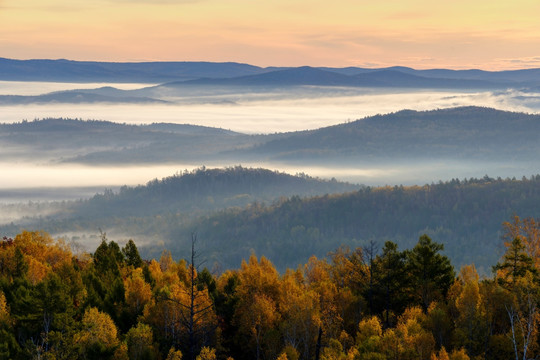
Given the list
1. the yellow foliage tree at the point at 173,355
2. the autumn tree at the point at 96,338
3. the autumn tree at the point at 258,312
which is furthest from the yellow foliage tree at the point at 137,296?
the yellow foliage tree at the point at 173,355

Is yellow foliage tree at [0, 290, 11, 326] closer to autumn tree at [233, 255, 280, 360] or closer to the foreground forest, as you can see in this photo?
the foreground forest

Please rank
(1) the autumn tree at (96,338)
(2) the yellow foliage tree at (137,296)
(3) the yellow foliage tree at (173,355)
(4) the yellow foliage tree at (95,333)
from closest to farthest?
(3) the yellow foliage tree at (173,355) → (1) the autumn tree at (96,338) → (4) the yellow foliage tree at (95,333) → (2) the yellow foliage tree at (137,296)

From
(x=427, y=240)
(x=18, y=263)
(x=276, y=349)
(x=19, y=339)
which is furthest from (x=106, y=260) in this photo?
(x=427, y=240)

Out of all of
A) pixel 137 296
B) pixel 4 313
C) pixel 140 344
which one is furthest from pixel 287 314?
pixel 4 313

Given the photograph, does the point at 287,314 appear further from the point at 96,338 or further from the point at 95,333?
the point at 96,338

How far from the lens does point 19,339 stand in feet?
278

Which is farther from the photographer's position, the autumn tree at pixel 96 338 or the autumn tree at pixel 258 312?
the autumn tree at pixel 258 312

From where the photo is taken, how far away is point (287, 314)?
9112cm

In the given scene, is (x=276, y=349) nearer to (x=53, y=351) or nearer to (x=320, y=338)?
(x=320, y=338)

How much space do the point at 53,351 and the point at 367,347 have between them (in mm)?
28683

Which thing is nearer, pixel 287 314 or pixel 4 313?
pixel 4 313

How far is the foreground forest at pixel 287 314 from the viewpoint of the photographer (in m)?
77.1

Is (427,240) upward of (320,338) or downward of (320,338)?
upward

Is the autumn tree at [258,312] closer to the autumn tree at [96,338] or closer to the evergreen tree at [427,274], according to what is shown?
the autumn tree at [96,338]
